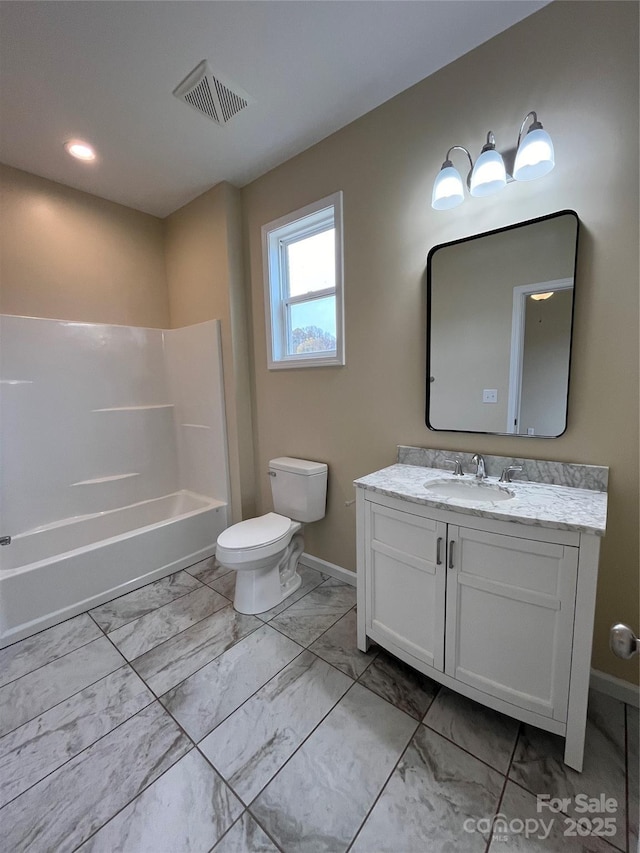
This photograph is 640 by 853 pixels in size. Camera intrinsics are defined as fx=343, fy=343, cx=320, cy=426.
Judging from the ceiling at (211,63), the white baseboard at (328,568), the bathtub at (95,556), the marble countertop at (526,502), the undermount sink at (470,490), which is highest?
the ceiling at (211,63)

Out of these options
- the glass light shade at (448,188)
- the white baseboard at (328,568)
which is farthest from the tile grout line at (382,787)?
the glass light shade at (448,188)

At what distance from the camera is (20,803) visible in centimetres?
106

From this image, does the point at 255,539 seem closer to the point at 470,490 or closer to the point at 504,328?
the point at 470,490

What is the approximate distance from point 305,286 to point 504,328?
130 centimetres

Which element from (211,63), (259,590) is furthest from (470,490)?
(211,63)

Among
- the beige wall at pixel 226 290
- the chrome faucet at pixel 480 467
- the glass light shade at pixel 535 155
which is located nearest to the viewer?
the glass light shade at pixel 535 155

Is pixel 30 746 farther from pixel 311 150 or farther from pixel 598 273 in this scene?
pixel 311 150

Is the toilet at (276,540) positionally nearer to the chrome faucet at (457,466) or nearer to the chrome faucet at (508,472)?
the chrome faucet at (457,466)

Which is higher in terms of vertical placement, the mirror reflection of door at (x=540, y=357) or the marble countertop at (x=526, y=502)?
the mirror reflection of door at (x=540, y=357)

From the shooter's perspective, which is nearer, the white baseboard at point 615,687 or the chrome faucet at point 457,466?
the white baseboard at point 615,687

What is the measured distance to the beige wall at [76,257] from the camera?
2191 mm

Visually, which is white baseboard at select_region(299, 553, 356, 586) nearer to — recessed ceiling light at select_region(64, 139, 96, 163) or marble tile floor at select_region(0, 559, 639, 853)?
marble tile floor at select_region(0, 559, 639, 853)

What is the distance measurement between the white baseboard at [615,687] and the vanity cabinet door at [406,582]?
684 millimetres

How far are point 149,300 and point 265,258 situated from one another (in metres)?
1.18
